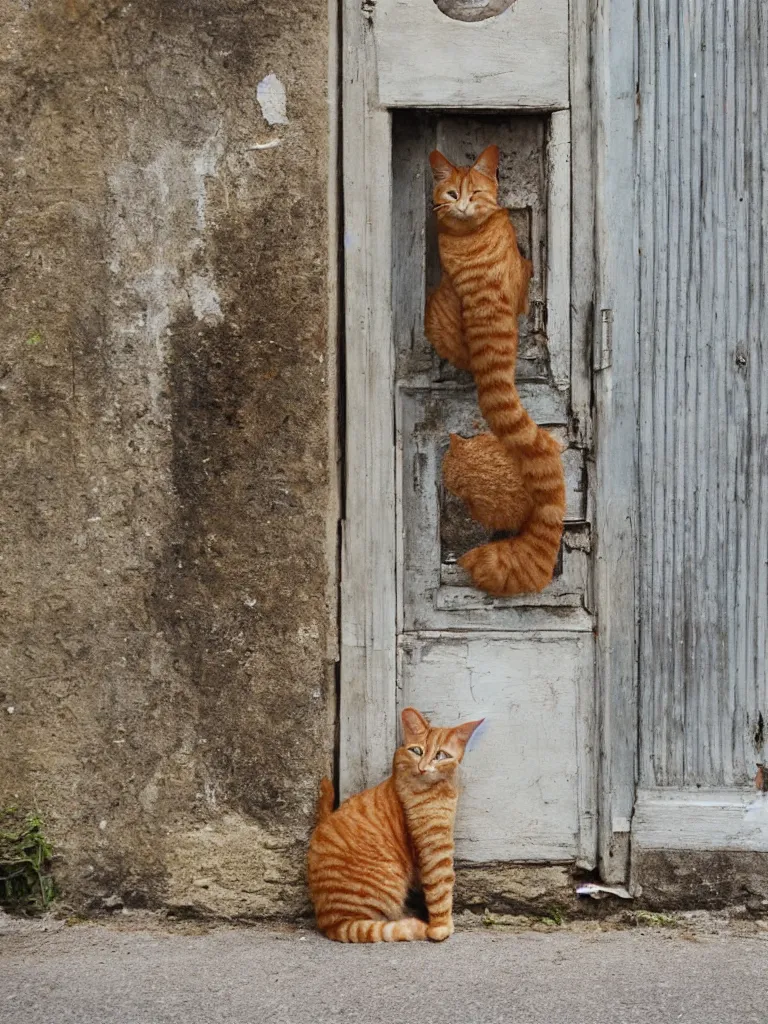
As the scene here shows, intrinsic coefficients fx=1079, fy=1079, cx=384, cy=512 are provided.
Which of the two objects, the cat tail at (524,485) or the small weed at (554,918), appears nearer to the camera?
the cat tail at (524,485)

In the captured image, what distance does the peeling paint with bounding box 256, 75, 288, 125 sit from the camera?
3.22 metres

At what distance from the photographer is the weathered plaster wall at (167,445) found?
322 centimetres

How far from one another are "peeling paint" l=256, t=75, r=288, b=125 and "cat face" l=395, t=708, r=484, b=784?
1.81m

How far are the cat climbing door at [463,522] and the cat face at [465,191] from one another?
13cm

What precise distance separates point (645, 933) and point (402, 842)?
797mm

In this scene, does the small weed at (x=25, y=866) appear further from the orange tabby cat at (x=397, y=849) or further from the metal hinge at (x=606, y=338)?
the metal hinge at (x=606, y=338)

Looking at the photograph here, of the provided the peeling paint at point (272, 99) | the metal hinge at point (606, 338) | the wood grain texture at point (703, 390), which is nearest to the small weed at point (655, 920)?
the wood grain texture at point (703, 390)

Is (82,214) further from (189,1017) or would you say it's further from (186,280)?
(189,1017)

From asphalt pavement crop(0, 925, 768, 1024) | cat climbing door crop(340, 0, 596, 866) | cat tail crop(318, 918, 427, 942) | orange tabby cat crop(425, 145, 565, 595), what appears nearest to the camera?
asphalt pavement crop(0, 925, 768, 1024)

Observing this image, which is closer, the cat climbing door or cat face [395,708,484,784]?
cat face [395,708,484,784]

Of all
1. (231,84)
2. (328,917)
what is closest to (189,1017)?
(328,917)

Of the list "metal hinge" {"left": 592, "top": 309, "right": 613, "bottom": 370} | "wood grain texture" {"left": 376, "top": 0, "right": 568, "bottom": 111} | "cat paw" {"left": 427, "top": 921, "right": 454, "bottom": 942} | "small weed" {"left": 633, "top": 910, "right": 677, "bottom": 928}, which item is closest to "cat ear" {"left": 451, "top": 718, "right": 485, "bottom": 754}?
"cat paw" {"left": 427, "top": 921, "right": 454, "bottom": 942}

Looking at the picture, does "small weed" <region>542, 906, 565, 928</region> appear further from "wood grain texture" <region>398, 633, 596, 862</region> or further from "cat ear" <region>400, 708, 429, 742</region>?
"cat ear" <region>400, 708, 429, 742</region>

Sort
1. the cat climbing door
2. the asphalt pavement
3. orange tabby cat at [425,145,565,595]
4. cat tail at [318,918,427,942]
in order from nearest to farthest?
the asphalt pavement, cat tail at [318,918,427,942], orange tabby cat at [425,145,565,595], the cat climbing door
